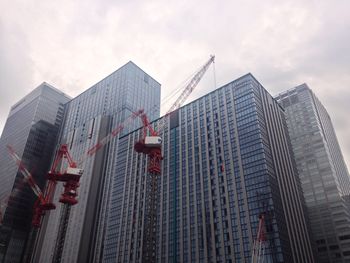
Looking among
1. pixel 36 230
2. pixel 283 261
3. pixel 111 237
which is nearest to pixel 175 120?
pixel 111 237

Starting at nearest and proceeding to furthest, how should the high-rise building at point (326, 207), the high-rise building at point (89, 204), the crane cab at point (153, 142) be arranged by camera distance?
the crane cab at point (153, 142) < the high-rise building at point (89, 204) < the high-rise building at point (326, 207)

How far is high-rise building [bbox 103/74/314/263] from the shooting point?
110125mm

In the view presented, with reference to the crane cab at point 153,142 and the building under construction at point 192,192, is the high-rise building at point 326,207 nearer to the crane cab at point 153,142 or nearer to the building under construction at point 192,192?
the building under construction at point 192,192

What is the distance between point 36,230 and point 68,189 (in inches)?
3408

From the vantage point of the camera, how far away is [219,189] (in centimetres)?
12344

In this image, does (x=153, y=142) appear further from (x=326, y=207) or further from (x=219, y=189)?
(x=326, y=207)

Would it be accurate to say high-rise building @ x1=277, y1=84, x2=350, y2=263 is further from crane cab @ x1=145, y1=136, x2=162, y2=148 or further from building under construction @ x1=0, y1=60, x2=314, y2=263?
crane cab @ x1=145, y1=136, x2=162, y2=148

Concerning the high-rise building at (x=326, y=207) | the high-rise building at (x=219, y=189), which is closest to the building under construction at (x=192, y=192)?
the high-rise building at (x=219, y=189)

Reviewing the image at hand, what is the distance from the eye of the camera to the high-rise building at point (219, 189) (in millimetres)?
110125

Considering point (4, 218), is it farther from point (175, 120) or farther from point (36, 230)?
point (175, 120)

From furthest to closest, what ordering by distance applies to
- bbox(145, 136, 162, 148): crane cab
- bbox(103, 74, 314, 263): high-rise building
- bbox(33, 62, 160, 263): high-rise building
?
bbox(33, 62, 160, 263): high-rise building, bbox(145, 136, 162, 148): crane cab, bbox(103, 74, 314, 263): high-rise building

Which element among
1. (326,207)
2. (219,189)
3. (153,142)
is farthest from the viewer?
(326,207)

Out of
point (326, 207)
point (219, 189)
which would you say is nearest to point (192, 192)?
point (219, 189)

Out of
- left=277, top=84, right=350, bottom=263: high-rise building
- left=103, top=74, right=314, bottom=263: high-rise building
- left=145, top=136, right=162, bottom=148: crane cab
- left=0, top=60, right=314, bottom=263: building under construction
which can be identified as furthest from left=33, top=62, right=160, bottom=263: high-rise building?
left=277, top=84, right=350, bottom=263: high-rise building
